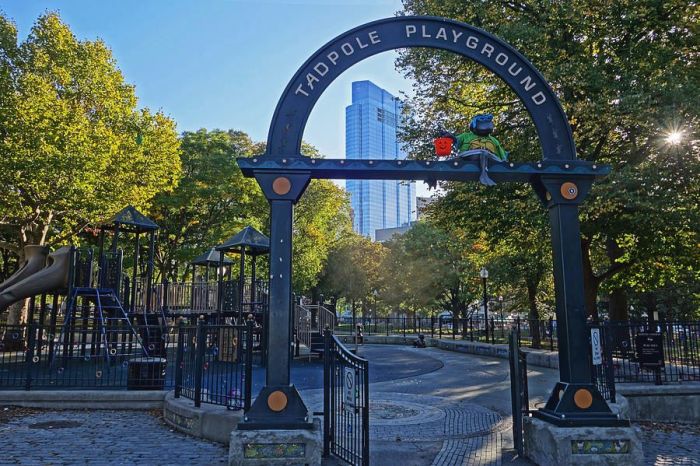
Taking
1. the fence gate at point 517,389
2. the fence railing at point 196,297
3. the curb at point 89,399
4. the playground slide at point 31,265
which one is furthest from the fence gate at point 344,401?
the playground slide at point 31,265

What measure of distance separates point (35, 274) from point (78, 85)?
27.8 feet

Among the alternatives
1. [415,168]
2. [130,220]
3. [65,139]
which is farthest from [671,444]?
[65,139]

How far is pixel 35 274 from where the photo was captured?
56.6 feet

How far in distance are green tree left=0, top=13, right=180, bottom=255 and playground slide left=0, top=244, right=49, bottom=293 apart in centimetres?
198

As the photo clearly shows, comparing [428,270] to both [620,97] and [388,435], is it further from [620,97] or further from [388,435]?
[388,435]

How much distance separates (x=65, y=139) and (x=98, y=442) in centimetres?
1515

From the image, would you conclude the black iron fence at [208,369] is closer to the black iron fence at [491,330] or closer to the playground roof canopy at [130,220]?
the black iron fence at [491,330]

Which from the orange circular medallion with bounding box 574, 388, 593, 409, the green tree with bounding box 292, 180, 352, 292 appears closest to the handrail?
the orange circular medallion with bounding box 574, 388, 593, 409

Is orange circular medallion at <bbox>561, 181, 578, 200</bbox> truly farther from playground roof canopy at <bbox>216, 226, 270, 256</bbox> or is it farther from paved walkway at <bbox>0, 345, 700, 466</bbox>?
playground roof canopy at <bbox>216, 226, 270, 256</bbox>

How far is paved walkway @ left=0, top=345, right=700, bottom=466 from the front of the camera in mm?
6434

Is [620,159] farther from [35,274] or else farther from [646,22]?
[35,274]

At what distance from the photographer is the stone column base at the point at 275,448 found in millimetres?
5340

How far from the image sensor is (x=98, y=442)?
7215mm

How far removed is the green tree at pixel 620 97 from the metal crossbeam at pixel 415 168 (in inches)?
298
